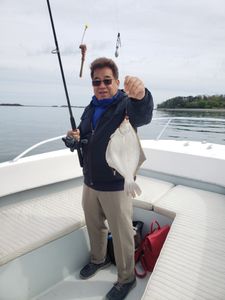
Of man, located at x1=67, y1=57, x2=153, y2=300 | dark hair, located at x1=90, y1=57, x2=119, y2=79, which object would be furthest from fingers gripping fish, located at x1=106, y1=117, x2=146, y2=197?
dark hair, located at x1=90, y1=57, x2=119, y2=79

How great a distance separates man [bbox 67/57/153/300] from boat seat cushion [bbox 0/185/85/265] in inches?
18.7

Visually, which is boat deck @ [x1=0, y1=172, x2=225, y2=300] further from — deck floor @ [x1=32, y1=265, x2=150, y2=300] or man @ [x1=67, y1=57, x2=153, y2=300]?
man @ [x1=67, y1=57, x2=153, y2=300]

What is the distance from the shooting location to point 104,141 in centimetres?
231

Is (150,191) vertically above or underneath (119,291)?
above

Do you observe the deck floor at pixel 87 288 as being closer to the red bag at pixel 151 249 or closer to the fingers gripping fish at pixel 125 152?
the red bag at pixel 151 249

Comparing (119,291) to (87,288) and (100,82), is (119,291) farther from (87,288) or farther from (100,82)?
(100,82)

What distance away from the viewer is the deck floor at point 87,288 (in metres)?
Answer: 2.73

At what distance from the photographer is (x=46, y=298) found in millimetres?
2709

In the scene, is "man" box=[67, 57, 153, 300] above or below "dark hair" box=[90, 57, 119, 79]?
below

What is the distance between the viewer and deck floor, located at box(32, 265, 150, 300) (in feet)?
8.95

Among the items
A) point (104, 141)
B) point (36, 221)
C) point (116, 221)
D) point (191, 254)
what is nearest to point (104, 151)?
point (104, 141)

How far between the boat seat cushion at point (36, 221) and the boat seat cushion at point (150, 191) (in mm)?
835

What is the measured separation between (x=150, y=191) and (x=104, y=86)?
210 cm

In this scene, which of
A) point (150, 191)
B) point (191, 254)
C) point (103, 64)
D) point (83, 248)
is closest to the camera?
point (103, 64)
